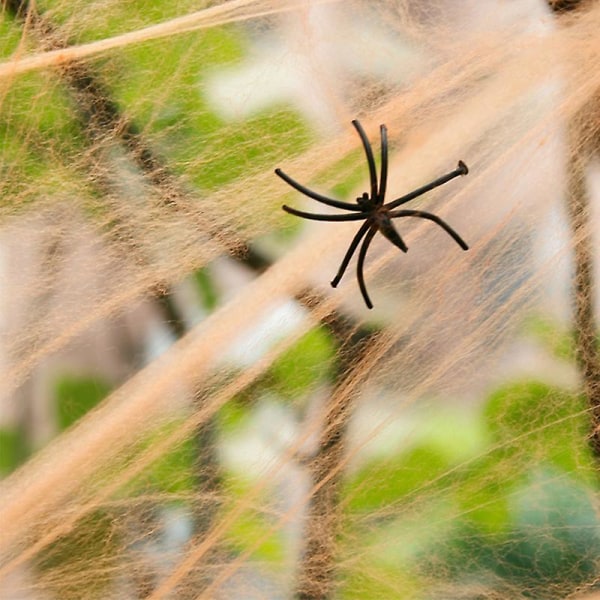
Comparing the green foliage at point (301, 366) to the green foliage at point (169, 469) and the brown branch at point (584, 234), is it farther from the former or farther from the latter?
the brown branch at point (584, 234)

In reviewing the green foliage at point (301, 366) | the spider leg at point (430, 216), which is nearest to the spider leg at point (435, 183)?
the spider leg at point (430, 216)

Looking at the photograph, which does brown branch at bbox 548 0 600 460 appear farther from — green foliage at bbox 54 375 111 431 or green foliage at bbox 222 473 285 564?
green foliage at bbox 54 375 111 431

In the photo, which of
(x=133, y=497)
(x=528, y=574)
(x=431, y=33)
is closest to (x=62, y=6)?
(x=431, y=33)

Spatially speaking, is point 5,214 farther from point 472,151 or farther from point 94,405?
point 472,151

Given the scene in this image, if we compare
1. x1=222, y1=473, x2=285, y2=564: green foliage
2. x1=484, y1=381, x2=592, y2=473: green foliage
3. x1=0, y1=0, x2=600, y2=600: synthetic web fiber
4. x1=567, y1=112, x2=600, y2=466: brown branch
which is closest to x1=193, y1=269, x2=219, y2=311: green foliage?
x1=0, y1=0, x2=600, y2=600: synthetic web fiber

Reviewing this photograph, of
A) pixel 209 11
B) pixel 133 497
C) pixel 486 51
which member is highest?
pixel 209 11

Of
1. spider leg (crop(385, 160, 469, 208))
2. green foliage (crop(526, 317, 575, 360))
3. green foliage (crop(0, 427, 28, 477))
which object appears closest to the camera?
spider leg (crop(385, 160, 469, 208))

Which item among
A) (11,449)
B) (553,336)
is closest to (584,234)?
(553,336)

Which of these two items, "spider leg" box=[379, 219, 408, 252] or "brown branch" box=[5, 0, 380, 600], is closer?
"spider leg" box=[379, 219, 408, 252]
